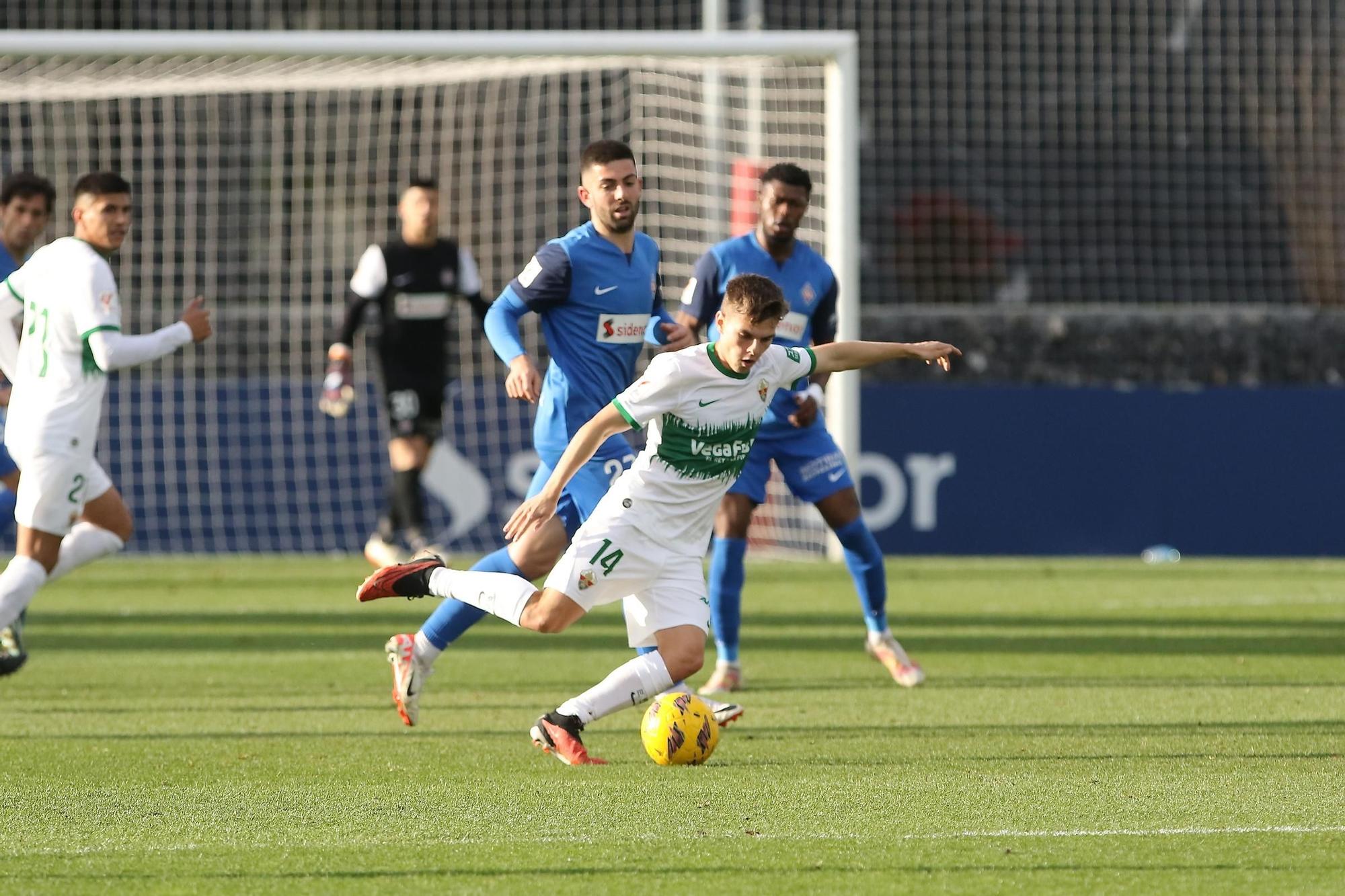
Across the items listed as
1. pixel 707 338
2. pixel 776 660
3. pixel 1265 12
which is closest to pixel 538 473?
pixel 707 338

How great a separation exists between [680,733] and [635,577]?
53 centimetres

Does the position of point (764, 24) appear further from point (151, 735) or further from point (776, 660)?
point (151, 735)

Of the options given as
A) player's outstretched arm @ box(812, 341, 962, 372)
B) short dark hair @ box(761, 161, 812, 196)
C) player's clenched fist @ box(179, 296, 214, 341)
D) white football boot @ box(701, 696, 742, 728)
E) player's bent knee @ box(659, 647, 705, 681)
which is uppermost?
short dark hair @ box(761, 161, 812, 196)

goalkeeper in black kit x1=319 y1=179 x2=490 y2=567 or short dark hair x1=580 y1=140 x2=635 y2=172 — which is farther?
goalkeeper in black kit x1=319 y1=179 x2=490 y2=567

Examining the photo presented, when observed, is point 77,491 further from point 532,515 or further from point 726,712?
point 726,712

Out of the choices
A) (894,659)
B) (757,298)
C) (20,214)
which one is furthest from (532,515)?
(20,214)

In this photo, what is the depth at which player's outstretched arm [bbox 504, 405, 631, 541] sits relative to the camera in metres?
5.70

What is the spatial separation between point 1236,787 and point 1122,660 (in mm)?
3082

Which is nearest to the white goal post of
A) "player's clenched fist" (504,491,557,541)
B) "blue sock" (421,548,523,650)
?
"blue sock" (421,548,523,650)

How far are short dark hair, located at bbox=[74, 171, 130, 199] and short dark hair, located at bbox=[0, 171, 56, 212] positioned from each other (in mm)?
1159

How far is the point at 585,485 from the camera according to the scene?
6703 mm

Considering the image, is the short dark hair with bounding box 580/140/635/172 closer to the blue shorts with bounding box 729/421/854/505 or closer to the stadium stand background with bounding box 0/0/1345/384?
the blue shorts with bounding box 729/421/854/505

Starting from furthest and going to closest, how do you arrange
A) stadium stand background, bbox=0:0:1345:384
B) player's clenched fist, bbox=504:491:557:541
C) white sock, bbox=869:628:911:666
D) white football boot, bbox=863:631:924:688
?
stadium stand background, bbox=0:0:1345:384, white sock, bbox=869:628:911:666, white football boot, bbox=863:631:924:688, player's clenched fist, bbox=504:491:557:541

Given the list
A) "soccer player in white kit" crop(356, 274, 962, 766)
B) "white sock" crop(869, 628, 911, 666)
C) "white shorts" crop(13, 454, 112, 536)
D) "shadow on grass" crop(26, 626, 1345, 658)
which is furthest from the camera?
"shadow on grass" crop(26, 626, 1345, 658)
